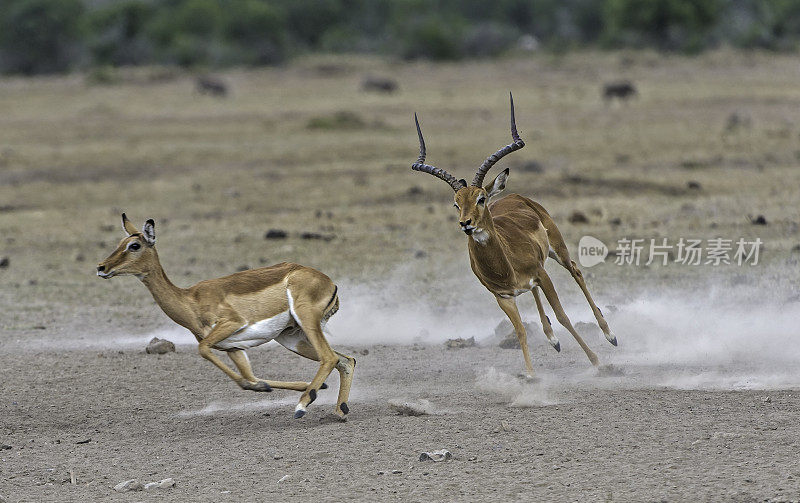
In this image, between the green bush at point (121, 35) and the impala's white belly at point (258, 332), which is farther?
the green bush at point (121, 35)

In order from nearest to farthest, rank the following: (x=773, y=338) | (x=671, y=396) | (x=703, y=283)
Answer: (x=671, y=396), (x=773, y=338), (x=703, y=283)

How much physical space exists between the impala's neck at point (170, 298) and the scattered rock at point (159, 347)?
2.42 meters

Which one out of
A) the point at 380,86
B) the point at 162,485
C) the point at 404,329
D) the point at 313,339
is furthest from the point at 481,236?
the point at 380,86

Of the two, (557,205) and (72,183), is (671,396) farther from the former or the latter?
(72,183)

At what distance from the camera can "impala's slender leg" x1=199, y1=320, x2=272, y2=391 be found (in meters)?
8.02

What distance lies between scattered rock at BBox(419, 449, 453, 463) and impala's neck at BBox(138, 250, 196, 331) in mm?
1967

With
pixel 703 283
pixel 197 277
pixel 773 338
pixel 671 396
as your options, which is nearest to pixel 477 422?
pixel 671 396

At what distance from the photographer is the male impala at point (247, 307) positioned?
26.6 feet

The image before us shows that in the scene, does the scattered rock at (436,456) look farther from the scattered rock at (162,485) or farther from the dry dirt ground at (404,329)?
the scattered rock at (162,485)

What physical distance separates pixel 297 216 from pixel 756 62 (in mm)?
34354

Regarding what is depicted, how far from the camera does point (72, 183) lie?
75.2 ft

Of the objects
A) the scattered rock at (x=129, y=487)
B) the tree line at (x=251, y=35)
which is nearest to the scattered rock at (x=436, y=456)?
the scattered rock at (x=129, y=487)

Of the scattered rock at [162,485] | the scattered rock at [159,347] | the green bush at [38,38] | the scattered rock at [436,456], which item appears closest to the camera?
the scattered rock at [162,485]

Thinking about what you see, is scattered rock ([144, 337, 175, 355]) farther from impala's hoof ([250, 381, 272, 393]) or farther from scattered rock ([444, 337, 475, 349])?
impala's hoof ([250, 381, 272, 393])
